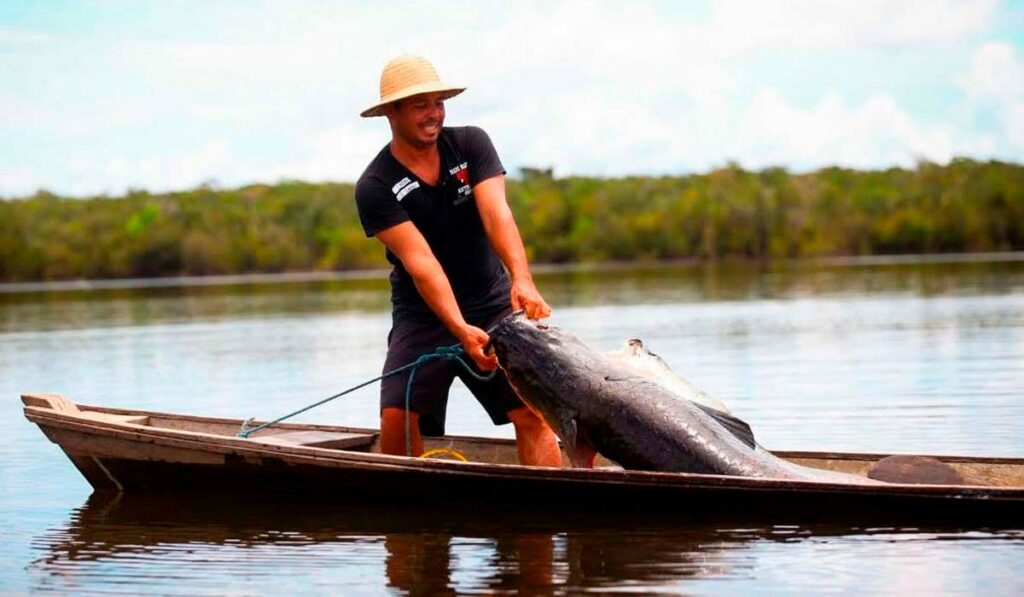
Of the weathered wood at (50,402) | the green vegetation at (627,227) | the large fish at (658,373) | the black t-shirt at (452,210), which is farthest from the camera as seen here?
the green vegetation at (627,227)

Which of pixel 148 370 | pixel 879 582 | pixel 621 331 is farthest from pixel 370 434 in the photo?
A: pixel 621 331

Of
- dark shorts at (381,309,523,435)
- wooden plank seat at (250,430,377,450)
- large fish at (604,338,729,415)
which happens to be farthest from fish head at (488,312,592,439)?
wooden plank seat at (250,430,377,450)

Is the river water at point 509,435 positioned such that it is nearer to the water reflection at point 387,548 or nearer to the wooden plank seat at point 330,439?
the water reflection at point 387,548

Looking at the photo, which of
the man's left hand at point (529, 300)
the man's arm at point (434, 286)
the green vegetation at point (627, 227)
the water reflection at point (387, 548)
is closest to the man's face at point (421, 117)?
the man's arm at point (434, 286)

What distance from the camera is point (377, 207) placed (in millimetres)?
8484

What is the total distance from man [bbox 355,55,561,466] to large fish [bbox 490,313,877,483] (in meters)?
0.24

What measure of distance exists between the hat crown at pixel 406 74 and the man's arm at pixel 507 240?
63cm

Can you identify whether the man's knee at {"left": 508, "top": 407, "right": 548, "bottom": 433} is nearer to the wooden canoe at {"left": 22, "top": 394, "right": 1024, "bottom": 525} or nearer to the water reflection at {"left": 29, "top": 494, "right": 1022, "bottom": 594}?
the wooden canoe at {"left": 22, "top": 394, "right": 1024, "bottom": 525}

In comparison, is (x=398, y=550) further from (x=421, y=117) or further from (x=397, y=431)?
(x=421, y=117)

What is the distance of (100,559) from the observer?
330 inches

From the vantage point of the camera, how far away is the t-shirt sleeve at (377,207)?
27.8 ft

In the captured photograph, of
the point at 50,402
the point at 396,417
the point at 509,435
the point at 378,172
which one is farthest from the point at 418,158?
the point at 509,435

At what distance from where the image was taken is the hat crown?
8.44 meters

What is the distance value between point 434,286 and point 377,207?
1.75 ft
